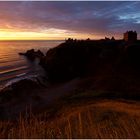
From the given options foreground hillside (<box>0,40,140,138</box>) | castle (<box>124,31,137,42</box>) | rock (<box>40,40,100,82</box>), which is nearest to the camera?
foreground hillside (<box>0,40,140,138</box>)

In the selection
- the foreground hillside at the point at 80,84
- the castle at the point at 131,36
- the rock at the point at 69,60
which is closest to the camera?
the foreground hillside at the point at 80,84

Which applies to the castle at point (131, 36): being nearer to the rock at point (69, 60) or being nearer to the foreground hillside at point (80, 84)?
the foreground hillside at point (80, 84)

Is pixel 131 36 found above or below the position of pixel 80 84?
above

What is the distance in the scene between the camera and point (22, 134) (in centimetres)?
389

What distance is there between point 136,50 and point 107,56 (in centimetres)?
554

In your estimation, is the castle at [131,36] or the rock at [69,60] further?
the castle at [131,36]

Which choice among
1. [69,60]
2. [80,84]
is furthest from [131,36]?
[80,84]

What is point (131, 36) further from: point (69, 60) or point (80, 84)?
point (80, 84)

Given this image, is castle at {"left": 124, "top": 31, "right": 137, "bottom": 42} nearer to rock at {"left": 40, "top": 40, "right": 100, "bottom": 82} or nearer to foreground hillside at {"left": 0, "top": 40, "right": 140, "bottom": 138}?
foreground hillside at {"left": 0, "top": 40, "right": 140, "bottom": 138}

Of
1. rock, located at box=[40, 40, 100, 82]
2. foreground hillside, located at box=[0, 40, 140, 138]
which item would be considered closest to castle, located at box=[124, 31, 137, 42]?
foreground hillside, located at box=[0, 40, 140, 138]

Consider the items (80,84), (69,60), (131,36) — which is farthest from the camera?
(131,36)

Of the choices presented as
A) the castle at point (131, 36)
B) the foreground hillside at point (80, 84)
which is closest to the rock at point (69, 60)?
the foreground hillside at point (80, 84)

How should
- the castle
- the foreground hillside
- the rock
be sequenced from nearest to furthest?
the foreground hillside → the rock → the castle

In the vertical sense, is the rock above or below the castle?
below
